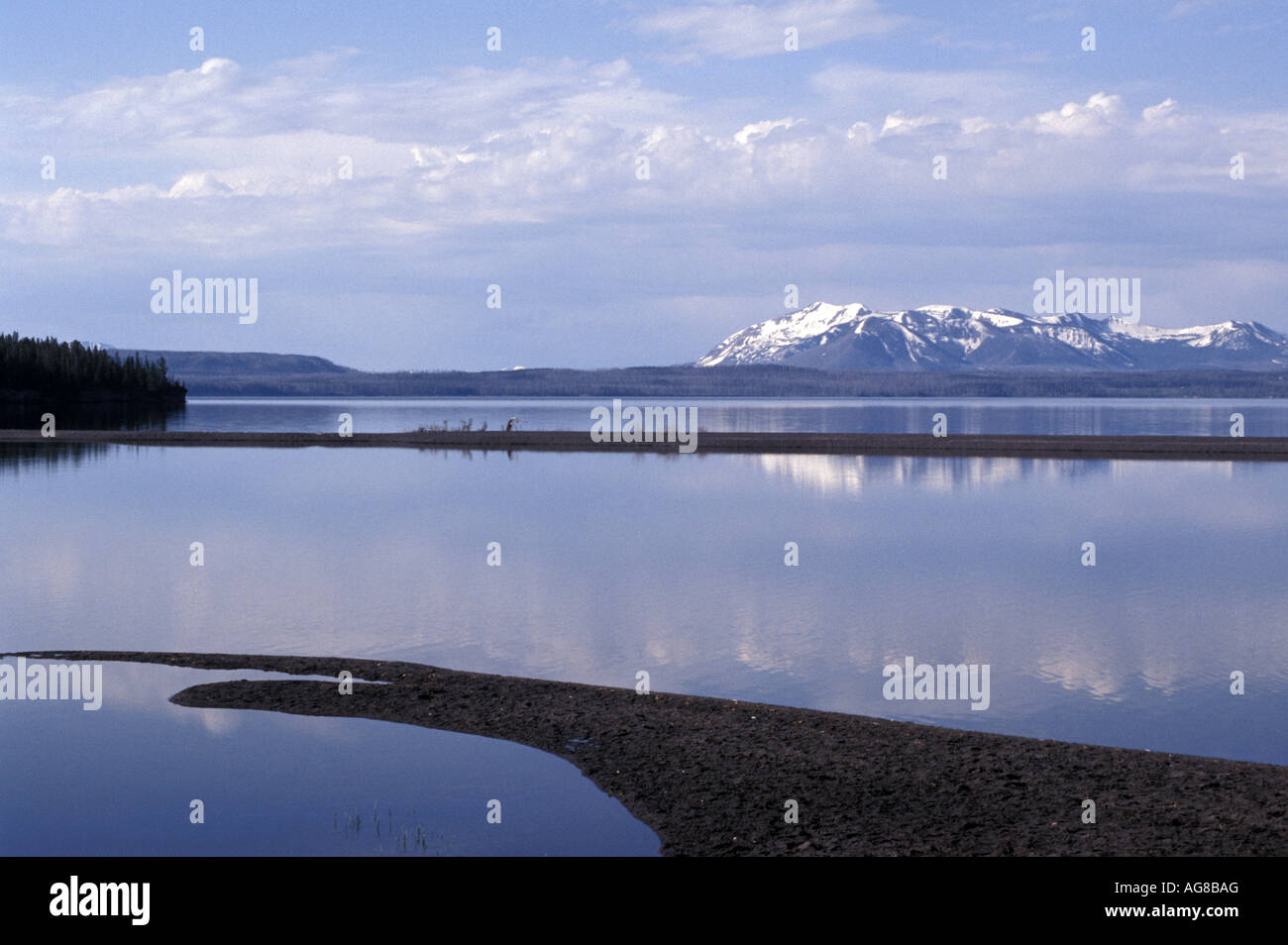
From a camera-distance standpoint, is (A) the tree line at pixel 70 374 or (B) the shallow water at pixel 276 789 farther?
(A) the tree line at pixel 70 374

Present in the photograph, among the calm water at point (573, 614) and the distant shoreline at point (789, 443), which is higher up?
the distant shoreline at point (789, 443)

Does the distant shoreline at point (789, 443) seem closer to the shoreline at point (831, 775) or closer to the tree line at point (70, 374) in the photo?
the shoreline at point (831, 775)

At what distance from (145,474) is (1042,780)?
5495 cm

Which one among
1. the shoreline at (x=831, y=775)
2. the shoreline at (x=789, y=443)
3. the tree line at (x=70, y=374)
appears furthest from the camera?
the tree line at (x=70, y=374)

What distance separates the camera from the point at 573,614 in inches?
986

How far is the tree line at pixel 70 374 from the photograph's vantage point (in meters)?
153

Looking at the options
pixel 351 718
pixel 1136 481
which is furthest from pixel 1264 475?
pixel 351 718

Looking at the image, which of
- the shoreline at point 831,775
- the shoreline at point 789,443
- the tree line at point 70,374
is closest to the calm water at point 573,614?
Result: the shoreline at point 831,775

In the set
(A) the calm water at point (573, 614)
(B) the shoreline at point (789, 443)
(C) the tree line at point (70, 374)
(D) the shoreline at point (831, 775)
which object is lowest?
(A) the calm water at point (573, 614)

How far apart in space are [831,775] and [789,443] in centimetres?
6934

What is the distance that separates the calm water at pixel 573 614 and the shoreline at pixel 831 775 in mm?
638

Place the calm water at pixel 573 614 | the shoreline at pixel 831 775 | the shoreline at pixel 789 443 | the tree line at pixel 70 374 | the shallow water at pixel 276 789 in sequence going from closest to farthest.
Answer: the shoreline at pixel 831 775
the shallow water at pixel 276 789
the calm water at pixel 573 614
the shoreline at pixel 789 443
the tree line at pixel 70 374

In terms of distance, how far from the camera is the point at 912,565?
31984 millimetres
